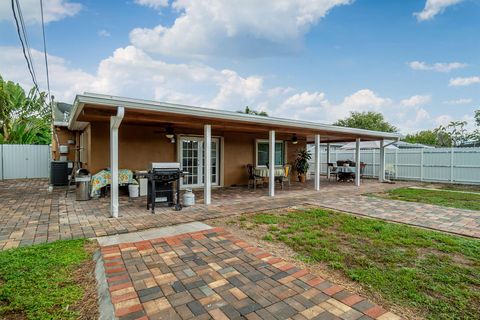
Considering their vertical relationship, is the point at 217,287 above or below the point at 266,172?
below

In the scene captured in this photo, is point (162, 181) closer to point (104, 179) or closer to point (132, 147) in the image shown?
point (104, 179)

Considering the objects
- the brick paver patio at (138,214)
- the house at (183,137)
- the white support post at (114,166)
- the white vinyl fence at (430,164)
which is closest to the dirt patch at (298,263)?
the brick paver patio at (138,214)

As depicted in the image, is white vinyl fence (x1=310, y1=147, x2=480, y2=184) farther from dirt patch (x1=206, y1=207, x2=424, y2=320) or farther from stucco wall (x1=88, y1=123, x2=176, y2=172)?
dirt patch (x1=206, y1=207, x2=424, y2=320)

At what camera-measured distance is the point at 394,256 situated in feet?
10.8

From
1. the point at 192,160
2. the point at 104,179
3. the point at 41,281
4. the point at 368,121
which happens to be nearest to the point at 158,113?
the point at 104,179

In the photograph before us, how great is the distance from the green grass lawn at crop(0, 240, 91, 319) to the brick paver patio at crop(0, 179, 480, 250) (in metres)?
0.52

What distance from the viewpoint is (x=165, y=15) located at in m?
8.34

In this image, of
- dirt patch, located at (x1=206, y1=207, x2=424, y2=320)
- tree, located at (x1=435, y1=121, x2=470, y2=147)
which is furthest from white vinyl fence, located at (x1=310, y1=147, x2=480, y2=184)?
tree, located at (x1=435, y1=121, x2=470, y2=147)

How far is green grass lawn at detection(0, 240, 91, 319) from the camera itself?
2092 mm

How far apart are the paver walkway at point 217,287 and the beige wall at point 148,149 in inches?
202

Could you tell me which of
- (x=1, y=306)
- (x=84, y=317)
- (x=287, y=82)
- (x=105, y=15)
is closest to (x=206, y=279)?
(x=84, y=317)

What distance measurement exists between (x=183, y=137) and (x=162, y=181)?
354 cm

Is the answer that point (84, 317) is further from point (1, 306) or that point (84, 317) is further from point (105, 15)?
point (105, 15)

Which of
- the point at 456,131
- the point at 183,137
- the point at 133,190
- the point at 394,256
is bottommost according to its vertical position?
the point at 394,256
